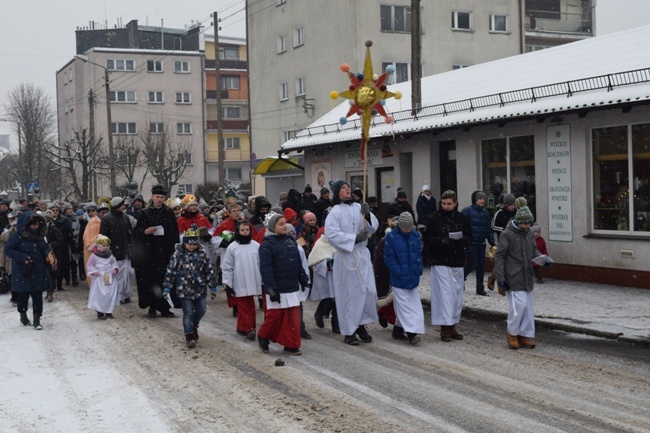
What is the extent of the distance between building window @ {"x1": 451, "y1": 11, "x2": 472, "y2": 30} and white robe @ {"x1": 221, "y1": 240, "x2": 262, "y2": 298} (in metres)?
31.7

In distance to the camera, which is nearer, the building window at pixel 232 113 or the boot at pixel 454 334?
the boot at pixel 454 334

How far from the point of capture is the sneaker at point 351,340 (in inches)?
404

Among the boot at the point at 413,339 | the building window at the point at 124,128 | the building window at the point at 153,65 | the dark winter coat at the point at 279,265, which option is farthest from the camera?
the building window at the point at 153,65

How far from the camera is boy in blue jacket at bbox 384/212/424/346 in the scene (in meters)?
10.3

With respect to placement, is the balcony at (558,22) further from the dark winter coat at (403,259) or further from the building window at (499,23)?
the dark winter coat at (403,259)

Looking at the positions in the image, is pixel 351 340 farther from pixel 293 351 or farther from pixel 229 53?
pixel 229 53

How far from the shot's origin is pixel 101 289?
42.9 ft

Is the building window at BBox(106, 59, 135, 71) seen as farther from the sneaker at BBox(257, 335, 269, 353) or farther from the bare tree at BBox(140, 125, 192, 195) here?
the sneaker at BBox(257, 335, 269, 353)

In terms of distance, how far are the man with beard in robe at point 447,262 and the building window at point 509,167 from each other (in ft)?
20.9

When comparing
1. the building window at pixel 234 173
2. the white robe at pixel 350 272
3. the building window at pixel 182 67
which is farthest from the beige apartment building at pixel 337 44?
the white robe at pixel 350 272

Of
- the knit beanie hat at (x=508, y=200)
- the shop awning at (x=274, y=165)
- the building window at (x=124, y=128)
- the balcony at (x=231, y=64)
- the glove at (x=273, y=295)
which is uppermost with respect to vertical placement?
the balcony at (x=231, y=64)

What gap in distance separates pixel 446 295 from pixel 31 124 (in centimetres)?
5459

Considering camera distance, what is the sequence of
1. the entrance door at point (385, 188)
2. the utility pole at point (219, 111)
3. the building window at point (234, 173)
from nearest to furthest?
the entrance door at point (385, 188)
the utility pole at point (219, 111)
the building window at point (234, 173)

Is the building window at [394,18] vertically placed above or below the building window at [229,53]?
below
